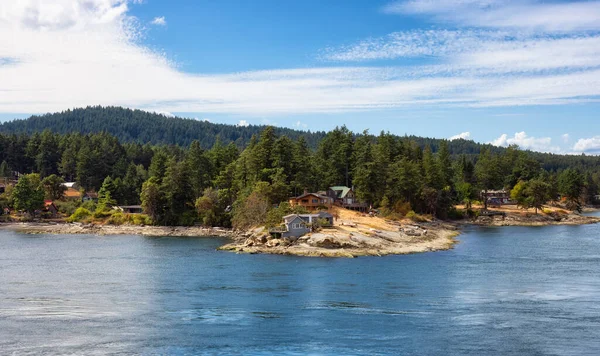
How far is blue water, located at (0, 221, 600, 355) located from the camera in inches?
1159

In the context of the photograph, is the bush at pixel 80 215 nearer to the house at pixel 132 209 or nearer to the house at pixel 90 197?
the house at pixel 132 209

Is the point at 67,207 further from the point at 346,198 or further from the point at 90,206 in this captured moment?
the point at 346,198

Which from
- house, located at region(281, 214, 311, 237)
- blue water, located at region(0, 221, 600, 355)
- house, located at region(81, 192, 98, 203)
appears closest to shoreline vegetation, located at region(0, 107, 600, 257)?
house, located at region(281, 214, 311, 237)

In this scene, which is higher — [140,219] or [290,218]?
[290,218]

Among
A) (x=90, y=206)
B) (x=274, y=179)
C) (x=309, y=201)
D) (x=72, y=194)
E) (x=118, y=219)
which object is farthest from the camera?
(x=72, y=194)

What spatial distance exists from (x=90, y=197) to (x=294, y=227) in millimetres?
67919

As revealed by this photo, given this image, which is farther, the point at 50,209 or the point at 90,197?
the point at 90,197

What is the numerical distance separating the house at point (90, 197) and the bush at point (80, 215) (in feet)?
35.0

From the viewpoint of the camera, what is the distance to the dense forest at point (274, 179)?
90750 millimetres

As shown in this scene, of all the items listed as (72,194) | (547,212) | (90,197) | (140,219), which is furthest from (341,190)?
(72,194)

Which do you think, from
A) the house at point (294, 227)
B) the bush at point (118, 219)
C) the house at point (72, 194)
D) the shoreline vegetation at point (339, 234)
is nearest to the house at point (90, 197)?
the house at point (72, 194)

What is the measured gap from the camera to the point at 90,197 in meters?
120

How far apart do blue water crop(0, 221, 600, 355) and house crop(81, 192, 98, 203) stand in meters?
53.0

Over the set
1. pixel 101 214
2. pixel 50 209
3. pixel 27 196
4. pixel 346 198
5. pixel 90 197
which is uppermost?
pixel 346 198
